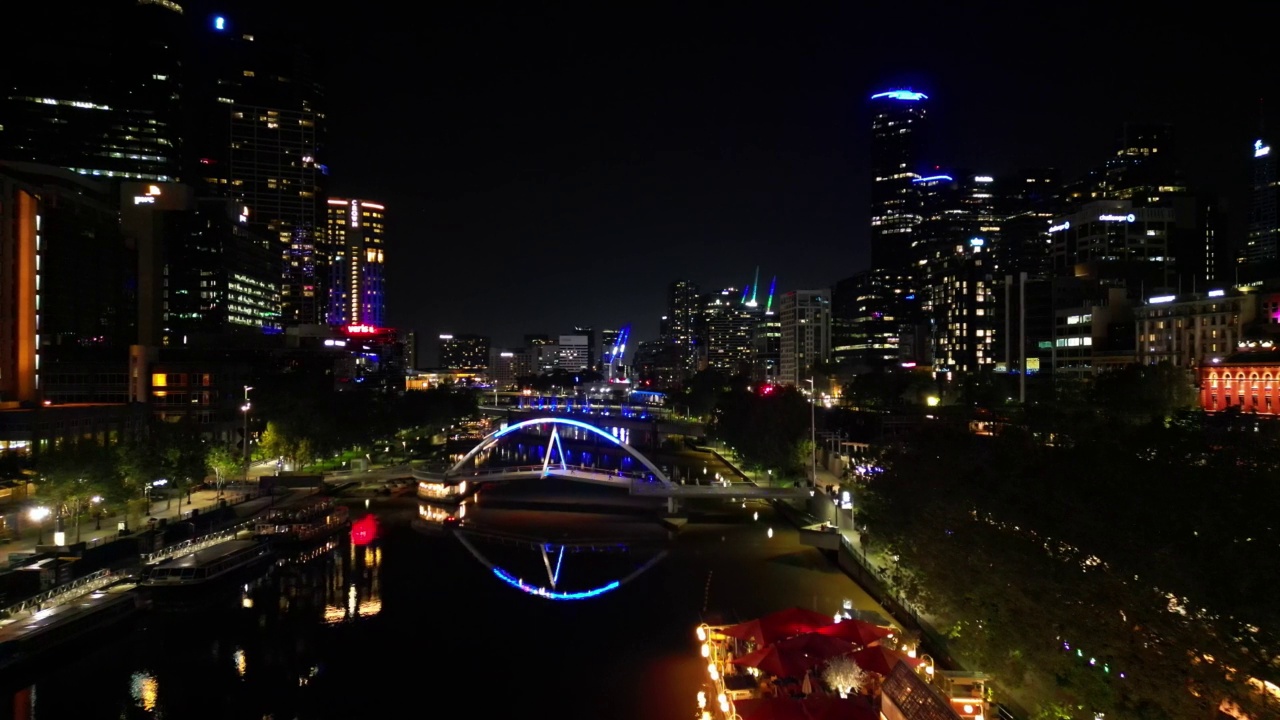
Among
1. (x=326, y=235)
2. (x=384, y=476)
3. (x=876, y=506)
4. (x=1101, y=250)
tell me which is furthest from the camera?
(x=326, y=235)

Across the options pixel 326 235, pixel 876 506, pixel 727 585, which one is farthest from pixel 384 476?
pixel 326 235

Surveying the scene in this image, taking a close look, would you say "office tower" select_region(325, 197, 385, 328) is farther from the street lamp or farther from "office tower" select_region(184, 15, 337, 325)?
the street lamp

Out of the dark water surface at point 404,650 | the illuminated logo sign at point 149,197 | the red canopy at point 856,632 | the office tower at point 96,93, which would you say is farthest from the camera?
the office tower at point 96,93

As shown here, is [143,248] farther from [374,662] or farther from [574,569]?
[374,662]

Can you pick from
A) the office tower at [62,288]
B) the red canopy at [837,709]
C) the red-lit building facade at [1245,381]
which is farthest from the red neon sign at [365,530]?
the red-lit building facade at [1245,381]

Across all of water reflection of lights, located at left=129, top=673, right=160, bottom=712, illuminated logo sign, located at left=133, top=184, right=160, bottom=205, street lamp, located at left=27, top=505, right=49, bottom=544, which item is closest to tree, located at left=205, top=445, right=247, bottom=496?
street lamp, located at left=27, top=505, right=49, bottom=544

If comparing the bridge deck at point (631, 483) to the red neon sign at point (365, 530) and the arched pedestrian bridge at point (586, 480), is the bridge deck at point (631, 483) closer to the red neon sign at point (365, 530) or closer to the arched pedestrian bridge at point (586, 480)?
the arched pedestrian bridge at point (586, 480)

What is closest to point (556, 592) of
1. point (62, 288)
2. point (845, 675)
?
point (845, 675)
